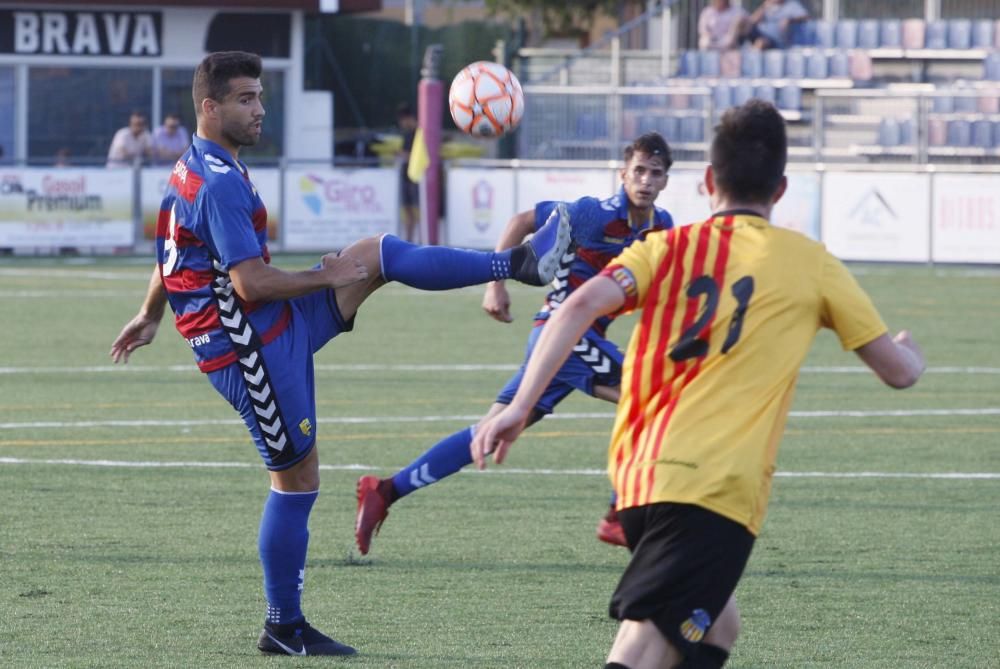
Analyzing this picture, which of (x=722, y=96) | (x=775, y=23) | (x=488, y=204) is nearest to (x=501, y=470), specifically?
(x=488, y=204)

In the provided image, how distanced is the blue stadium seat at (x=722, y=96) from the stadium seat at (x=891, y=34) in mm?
3363

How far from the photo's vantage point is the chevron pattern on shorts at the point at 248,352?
18.7 ft

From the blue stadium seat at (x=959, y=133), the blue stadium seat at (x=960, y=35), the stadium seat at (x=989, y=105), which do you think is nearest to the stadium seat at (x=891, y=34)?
the blue stadium seat at (x=960, y=35)

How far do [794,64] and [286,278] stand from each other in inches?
978

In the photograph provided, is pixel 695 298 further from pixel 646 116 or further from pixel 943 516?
pixel 646 116

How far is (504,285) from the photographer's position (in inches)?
299

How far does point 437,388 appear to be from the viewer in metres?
13.0

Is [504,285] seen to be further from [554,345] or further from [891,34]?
[891,34]

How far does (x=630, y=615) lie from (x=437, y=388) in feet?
29.7

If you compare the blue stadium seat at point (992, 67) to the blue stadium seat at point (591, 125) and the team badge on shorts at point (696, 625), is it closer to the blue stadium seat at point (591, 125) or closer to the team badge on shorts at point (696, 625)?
the blue stadium seat at point (591, 125)

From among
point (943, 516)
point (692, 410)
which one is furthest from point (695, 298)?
point (943, 516)

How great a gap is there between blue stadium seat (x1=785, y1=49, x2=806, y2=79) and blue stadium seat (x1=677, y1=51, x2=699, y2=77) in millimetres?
1606

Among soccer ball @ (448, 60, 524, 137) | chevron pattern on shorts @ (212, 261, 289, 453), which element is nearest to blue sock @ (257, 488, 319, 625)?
chevron pattern on shorts @ (212, 261, 289, 453)

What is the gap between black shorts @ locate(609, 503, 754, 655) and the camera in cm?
397
